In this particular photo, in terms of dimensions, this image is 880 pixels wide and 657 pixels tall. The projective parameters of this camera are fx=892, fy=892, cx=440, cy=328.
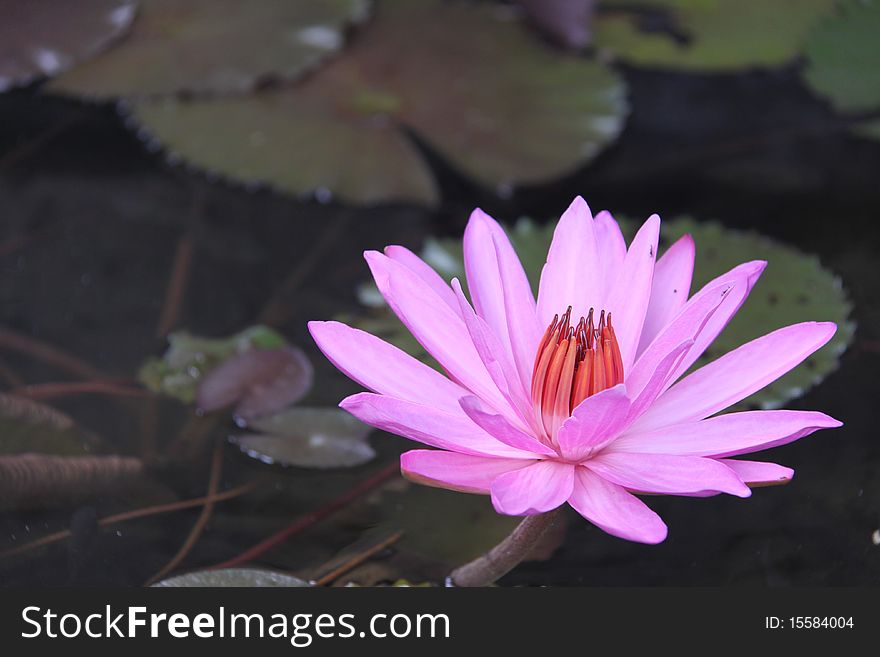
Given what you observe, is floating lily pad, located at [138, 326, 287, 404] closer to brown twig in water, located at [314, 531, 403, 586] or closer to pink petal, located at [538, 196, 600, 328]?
brown twig in water, located at [314, 531, 403, 586]

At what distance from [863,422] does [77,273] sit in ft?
4.09

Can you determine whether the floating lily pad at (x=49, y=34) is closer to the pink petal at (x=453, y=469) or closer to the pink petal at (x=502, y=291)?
the pink petal at (x=502, y=291)

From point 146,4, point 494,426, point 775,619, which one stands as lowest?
point 775,619

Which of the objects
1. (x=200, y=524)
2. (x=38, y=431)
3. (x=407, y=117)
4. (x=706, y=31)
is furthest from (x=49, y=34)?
(x=706, y=31)

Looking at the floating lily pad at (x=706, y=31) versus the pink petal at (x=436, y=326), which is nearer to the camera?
the pink petal at (x=436, y=326)

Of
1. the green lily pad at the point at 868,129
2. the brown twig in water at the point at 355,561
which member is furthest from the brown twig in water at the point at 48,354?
the green lily pad at the point at 868,129

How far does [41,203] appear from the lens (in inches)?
63.3

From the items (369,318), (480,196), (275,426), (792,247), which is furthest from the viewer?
(480,196)

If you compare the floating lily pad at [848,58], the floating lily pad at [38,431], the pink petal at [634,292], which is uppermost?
the floating lily pad at [848,58]

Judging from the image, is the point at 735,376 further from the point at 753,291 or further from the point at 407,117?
the point at 407,117

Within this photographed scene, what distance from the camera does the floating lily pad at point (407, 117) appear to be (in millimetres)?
1645

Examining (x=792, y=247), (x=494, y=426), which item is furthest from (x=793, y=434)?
(x=792, y=247)

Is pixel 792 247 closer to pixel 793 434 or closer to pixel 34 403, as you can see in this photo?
pixel 793 434

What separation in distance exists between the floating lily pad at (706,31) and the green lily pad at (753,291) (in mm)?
539
